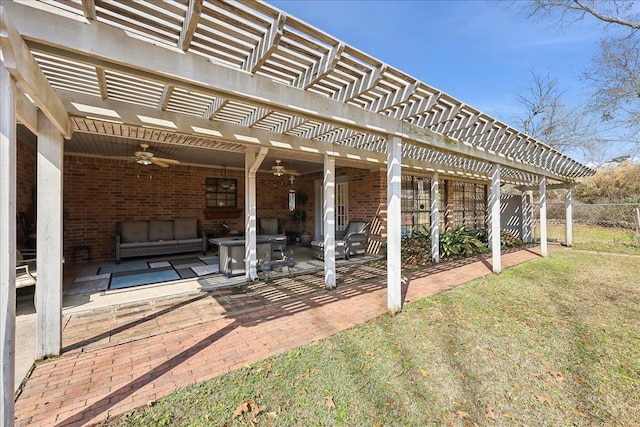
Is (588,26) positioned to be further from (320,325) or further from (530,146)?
(320,325)

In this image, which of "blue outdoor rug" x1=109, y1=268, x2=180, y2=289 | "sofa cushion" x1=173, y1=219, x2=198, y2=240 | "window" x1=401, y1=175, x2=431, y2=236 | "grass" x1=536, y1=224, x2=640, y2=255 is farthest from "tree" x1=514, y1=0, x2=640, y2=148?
"blue outdoor rug" x1=109, y1=268, x2=180, y2=289

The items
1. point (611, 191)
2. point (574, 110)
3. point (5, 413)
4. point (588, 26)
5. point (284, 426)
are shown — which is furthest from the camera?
point (574, 110)

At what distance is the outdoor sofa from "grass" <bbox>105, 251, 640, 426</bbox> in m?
5.83

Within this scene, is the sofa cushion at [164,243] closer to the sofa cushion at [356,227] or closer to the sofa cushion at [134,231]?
the sofa cushion at [134,231]

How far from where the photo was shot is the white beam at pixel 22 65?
133 centimetres

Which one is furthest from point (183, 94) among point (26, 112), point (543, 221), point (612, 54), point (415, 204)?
point (612, 54)

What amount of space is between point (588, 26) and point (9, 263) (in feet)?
45.9

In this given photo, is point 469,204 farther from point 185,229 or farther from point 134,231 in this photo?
point 134,231

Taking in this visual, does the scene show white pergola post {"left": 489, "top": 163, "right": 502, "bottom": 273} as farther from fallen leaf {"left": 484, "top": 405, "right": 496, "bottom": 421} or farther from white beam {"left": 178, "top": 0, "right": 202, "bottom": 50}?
white beam {"left": 178, "top": 0, "right": 202, "bottom": 50}

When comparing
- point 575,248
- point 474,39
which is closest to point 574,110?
point 575,248

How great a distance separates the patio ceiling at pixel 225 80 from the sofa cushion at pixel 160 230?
297 centimetres

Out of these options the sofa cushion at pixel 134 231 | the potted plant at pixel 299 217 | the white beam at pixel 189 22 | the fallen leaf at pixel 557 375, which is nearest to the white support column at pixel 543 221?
the fallen leaf at pixel 557 375

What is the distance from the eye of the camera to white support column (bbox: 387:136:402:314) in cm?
351

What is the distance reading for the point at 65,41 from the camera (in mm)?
1592
